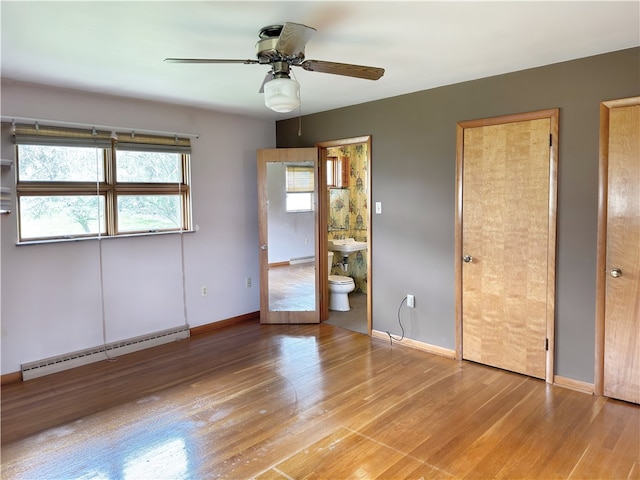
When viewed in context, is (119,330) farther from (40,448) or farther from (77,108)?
(77,108)

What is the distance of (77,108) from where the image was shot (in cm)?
370

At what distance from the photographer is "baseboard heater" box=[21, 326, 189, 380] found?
350 centimetres

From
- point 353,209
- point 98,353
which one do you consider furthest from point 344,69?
point 353,209

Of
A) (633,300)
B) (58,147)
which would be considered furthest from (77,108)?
(633,300)

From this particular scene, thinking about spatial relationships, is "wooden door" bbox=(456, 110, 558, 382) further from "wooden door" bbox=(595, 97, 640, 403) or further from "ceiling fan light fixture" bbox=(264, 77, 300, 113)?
"ceiling fan light fixture" bbox=(264, 77, 300, 113)

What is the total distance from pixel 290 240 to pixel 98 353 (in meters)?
2.18

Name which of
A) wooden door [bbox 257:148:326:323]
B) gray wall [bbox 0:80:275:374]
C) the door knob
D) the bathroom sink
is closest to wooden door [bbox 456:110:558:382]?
the door knob

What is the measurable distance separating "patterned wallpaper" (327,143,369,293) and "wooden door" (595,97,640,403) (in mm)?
3399

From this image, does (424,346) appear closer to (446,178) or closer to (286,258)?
(446,178)

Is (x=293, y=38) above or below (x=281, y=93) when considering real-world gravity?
above

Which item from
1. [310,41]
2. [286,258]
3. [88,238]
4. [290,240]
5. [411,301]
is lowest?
[411,301]

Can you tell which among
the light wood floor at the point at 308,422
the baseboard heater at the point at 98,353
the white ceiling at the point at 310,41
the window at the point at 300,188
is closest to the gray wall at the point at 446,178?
the white ceiling at the point at 310,41

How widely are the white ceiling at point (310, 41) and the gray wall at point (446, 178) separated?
197 millimetres

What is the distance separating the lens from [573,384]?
3135 mm
